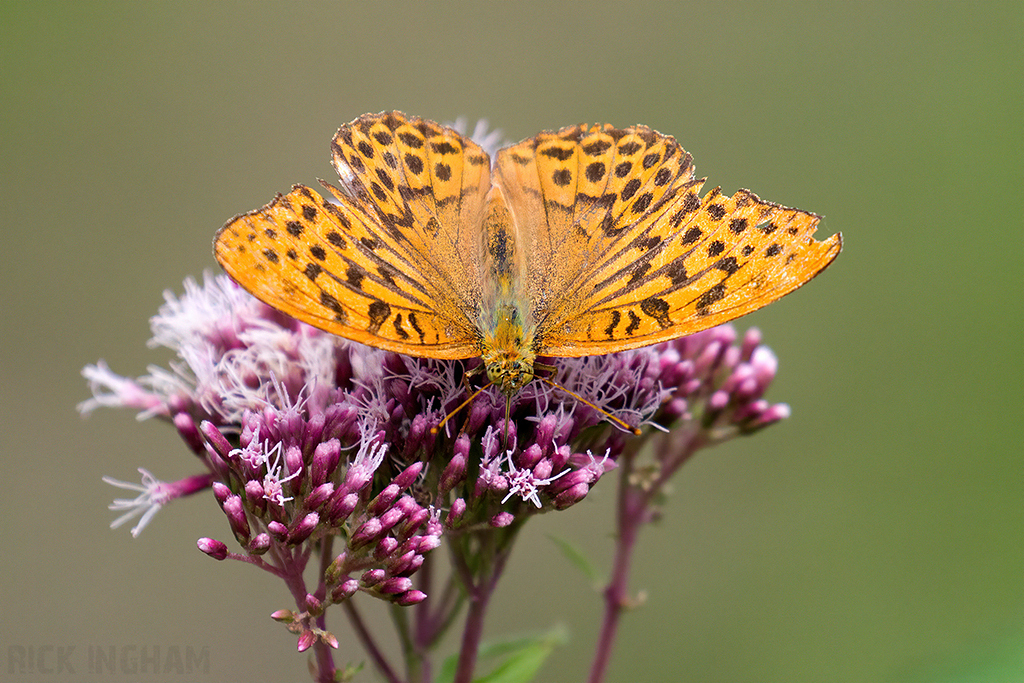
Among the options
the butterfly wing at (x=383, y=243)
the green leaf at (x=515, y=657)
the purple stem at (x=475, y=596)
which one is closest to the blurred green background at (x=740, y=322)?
the green leaf at (x=515, y=657)

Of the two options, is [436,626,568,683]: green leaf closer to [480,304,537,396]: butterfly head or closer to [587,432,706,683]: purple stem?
[587,432,706,683]: purple stem

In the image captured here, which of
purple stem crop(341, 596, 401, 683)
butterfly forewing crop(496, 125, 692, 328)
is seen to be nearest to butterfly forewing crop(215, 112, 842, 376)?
butterfly forewing crop(496, 125, 692, 328)

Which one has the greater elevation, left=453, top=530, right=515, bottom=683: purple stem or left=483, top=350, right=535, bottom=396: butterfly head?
left=483, top=350, right=535, bottom=396: butterfly head

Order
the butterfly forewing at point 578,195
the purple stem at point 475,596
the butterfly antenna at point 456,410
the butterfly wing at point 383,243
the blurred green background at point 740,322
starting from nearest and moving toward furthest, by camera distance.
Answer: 1. the butterfly wing at point 383,243
2. the butterfly antenna at point 456,410
3. the purple stem at point 475,596
4. the butterfly forewing at point 578,195
5. the blurred green background at point 740,322

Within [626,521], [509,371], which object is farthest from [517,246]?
[626,521]

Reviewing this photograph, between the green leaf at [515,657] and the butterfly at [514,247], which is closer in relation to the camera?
the butterfly at [514,247]

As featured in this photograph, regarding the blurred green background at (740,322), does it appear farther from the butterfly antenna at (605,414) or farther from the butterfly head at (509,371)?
the butterfly head at (509,371)

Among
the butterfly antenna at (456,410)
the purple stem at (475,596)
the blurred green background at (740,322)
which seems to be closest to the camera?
the butterfly antenna at (456,410)
